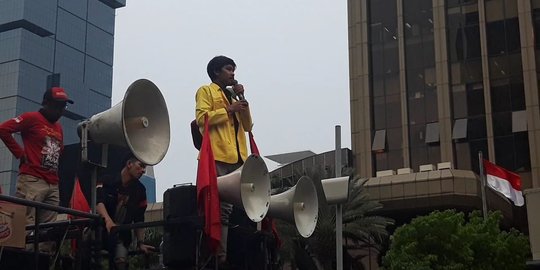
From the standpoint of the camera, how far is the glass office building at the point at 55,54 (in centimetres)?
9281

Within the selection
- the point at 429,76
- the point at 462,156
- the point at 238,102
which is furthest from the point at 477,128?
the point at 238,102

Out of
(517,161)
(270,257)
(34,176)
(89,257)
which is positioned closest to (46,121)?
(34,176)

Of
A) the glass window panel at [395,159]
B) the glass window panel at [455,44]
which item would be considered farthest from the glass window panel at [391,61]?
the glass window panel at [395,159]

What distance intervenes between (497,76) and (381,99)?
262 inches

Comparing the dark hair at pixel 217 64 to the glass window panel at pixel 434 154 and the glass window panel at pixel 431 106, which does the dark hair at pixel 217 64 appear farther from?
the glass window panel at pixel 431 106

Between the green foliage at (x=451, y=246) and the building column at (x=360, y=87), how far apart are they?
19.8m

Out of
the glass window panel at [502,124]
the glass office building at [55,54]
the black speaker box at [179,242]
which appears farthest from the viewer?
the glass office building at [55,54]

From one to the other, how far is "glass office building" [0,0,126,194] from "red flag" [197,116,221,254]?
259 feet

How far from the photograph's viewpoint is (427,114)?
4712 centimetres

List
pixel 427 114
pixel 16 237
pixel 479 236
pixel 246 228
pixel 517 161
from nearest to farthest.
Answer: pixel 16 237 < pixel 246 228 < pixel 479 236 < pixel 517 161 < pixel 427 114

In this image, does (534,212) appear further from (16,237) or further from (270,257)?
(16,237)

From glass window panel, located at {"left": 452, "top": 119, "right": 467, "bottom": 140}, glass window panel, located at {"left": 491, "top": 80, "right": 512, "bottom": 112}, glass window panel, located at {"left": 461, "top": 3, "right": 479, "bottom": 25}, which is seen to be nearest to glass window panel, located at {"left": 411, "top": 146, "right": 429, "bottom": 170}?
glass window panel, located at {"left": 452, "top": 119, "right": 467, "bottom": 140}

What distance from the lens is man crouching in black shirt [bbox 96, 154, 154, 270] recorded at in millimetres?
6676

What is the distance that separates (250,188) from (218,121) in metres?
0.83
